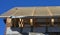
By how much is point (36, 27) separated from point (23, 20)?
24.2 inches

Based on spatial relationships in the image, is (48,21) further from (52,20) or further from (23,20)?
(23,20)

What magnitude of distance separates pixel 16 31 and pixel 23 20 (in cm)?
55

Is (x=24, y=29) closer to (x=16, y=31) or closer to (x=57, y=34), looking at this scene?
(x=16, y=31)

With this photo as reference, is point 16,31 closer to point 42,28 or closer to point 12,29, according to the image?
point 12,29

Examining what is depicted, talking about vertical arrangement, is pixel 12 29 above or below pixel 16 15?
below

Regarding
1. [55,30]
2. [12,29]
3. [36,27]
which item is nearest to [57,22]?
[55,30]

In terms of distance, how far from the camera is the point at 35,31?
7617 mm

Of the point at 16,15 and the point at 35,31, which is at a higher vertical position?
the point at 16,15

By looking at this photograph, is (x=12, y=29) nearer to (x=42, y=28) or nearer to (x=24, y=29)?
(x=24, y=29)

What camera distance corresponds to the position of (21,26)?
25.6 ft

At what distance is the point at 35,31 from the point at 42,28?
324mm

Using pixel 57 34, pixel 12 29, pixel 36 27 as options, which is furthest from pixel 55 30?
pixel 12 29

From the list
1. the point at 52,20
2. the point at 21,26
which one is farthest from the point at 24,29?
the point at 52,20

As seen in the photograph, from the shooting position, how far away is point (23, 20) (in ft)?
25.3
